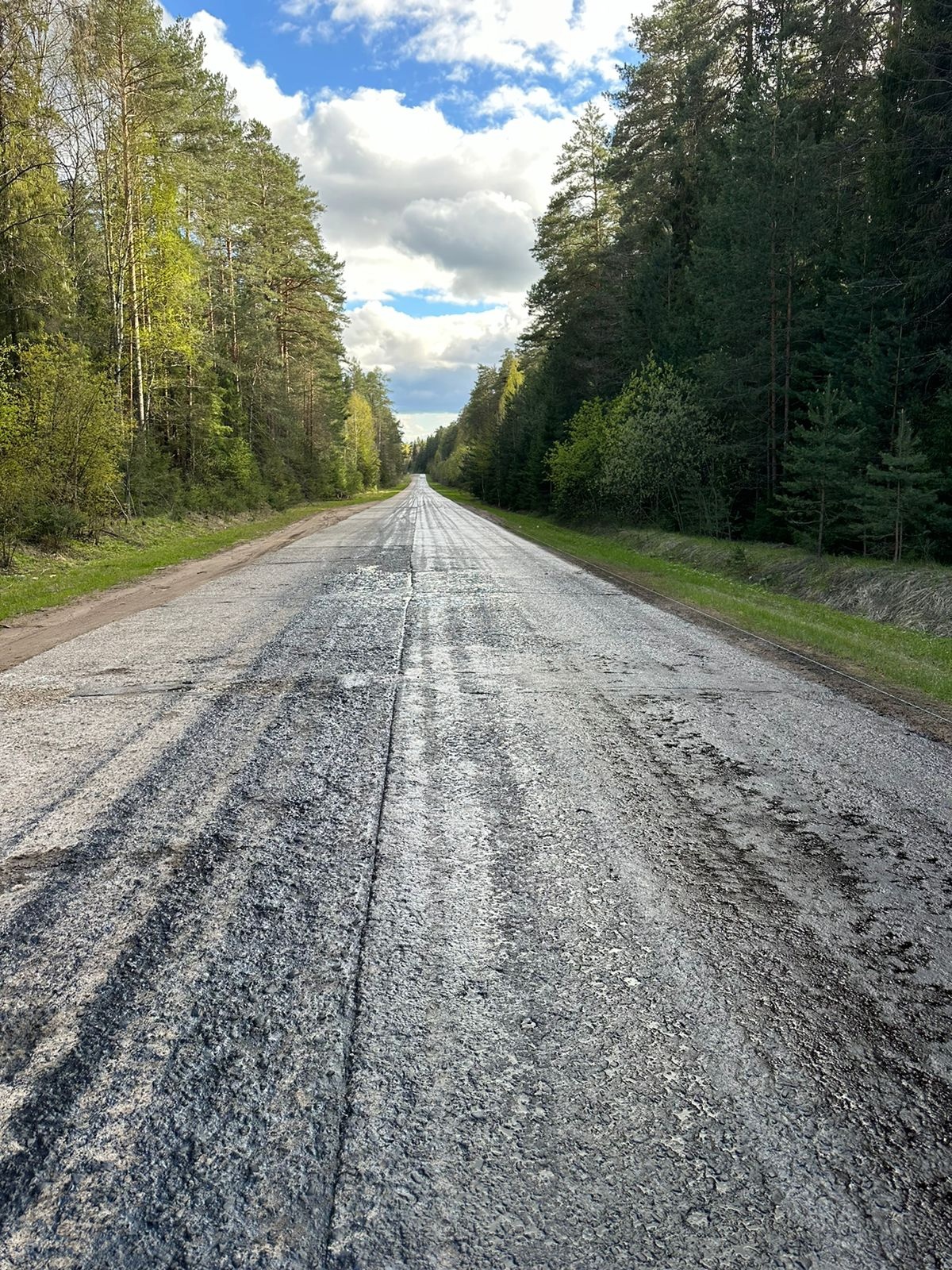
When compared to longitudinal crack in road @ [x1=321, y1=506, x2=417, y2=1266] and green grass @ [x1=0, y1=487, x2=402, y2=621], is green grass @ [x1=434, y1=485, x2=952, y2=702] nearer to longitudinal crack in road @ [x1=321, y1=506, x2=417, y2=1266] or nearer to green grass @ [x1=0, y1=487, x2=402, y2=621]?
longitudinal crack in road @ [x1=321, y1=506, x2=417, y2=1266]

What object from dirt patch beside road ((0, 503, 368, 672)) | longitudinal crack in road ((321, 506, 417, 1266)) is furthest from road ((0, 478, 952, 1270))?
dirt patch beside road ((0, 503, 368, 672))

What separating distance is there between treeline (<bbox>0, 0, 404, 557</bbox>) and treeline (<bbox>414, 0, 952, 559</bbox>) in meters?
13.7

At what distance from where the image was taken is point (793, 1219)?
150cm

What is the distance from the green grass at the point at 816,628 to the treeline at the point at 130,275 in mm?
11355

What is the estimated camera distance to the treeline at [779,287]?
12578 millimetres

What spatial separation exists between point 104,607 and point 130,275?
1510 cm

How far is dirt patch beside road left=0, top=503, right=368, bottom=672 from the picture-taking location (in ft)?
24.1

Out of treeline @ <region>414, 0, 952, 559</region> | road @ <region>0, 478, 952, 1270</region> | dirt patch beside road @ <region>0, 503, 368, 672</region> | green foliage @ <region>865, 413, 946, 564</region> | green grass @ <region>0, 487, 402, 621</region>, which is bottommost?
road @ <region>0, 478, 952, 1270</region>

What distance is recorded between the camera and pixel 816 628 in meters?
8.57

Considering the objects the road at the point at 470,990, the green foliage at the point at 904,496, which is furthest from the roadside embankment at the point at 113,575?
the green foliage at the point at 904,496

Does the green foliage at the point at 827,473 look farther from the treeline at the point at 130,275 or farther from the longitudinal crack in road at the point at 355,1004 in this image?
the treeline at the point at 130,275

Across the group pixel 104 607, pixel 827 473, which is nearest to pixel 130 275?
pixel 104 607

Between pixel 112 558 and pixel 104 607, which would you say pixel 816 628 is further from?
pixel 112 558

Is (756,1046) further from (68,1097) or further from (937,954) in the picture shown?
(68,1097)
